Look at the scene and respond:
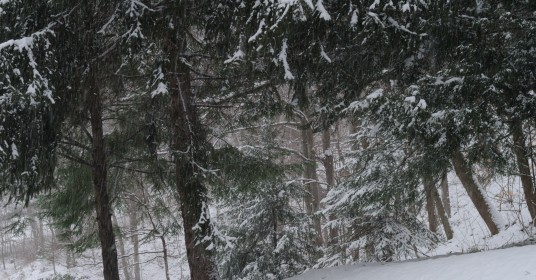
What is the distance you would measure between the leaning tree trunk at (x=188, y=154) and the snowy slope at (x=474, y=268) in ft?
7.16

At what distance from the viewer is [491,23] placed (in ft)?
13.5

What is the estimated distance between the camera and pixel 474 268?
3986 millimetres

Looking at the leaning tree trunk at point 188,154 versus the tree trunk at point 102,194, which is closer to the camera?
the leaning tree trunk at point 188,154

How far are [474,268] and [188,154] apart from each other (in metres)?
3.24

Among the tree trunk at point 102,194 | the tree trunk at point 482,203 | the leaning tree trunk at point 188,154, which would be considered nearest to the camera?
the leaning tree trunk at point 188,154

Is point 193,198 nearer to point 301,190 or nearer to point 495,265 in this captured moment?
point 495,265

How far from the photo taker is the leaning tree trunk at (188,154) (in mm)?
4465

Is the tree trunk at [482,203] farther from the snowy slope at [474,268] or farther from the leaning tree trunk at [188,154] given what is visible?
the leaning tree trunk at [188,154]

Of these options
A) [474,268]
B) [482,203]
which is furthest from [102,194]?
[482,203]

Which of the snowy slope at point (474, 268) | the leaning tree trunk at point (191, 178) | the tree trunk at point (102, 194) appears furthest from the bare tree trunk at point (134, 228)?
the snowy slope at point (474, 268)

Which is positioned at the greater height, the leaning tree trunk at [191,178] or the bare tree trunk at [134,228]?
the leaning tree trunk at [191,178]

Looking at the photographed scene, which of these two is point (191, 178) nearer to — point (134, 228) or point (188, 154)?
point (188, 154)

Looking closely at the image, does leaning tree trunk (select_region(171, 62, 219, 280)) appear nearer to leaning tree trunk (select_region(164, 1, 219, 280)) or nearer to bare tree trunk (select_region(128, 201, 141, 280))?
leaning tree trunk (select_region(164, 1, 219, 280))

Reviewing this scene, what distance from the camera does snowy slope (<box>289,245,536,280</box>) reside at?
358 cm
